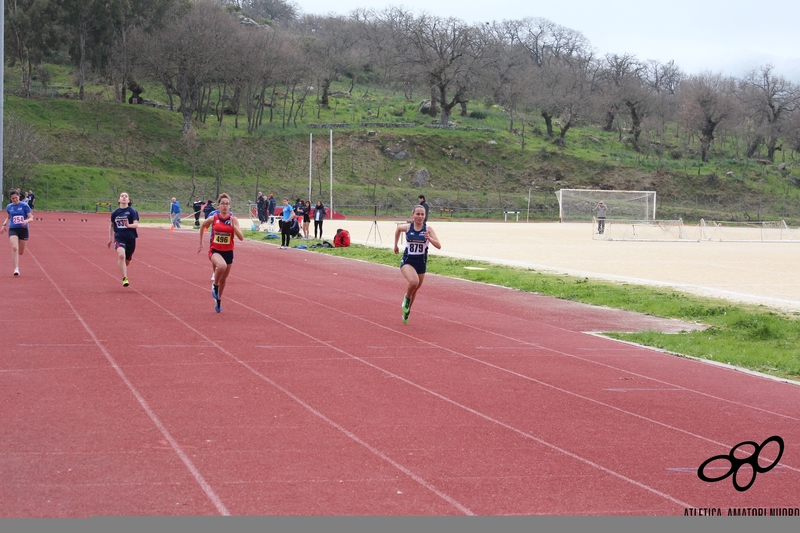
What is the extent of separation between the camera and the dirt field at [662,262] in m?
20.3

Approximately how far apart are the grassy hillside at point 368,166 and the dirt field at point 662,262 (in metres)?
34.1

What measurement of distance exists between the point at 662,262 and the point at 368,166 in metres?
60.6

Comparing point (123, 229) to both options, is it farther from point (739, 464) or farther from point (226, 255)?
point (739, 464)

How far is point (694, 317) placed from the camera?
15617 mm

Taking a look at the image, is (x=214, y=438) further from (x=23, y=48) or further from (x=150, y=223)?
(x=23, y=48)

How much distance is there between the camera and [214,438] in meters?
6.96

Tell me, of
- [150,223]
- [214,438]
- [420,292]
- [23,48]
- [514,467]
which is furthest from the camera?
[23,48]

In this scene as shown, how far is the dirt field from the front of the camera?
799 inches

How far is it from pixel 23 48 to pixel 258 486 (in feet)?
274

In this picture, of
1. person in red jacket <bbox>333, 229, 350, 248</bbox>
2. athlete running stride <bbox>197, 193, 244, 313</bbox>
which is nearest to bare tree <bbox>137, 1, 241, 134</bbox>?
person in red jacket <bbox>333, 229, 350, 248</bbox>

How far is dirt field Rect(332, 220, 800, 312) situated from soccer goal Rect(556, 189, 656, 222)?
23.8 meters

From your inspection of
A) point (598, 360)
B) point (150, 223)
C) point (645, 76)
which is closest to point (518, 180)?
point (150, 223)

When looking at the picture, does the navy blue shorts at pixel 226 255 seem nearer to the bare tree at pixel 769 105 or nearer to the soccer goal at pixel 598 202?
the soccer goal at pixel 598 202

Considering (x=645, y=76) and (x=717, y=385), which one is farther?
(x=645, y=76)
